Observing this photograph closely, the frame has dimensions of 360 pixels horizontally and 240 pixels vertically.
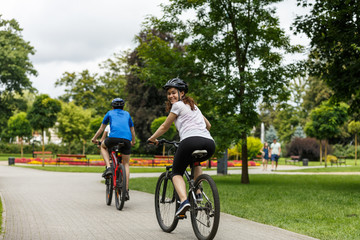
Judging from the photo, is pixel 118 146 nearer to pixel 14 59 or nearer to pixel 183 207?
pixel 183 207

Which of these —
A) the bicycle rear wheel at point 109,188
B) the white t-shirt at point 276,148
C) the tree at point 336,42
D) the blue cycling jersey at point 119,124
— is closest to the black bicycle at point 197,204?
the blue cycling jersey at point 119,124

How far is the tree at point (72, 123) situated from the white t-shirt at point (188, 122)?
1537 inches

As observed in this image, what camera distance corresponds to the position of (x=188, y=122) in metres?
5.16

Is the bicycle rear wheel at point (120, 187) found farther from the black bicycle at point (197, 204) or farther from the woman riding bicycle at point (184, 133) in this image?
the woman riding bicycle at point (184, 133)

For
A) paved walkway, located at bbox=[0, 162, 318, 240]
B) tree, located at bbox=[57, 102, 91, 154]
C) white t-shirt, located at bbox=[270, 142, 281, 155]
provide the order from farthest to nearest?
tree, located at bbox=[57, 102, 91, 154] → white t-shirt, located at bbox=[270, 142, 281, 155] → paved walkway, located at bbox=[0, 162, 318, 240]

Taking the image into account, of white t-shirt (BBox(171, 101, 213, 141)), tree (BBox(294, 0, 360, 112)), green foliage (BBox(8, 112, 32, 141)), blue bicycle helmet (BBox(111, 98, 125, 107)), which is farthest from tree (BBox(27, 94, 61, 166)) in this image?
white t-shirt (BBox(171, 101, 213, 141))

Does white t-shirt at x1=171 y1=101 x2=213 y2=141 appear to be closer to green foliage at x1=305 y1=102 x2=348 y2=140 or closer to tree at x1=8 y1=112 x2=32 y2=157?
green foliage at x1=305 y1=102 x2=348 y2=140

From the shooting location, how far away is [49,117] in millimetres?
Answer: 27969

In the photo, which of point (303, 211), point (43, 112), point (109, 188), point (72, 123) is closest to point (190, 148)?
point (303, 211)

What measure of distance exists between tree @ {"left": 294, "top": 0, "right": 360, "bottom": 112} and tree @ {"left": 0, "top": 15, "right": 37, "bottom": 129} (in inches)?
1417

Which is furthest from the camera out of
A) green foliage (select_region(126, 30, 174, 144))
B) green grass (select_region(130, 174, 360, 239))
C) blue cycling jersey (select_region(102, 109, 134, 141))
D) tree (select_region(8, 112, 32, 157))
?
tree (select_region(8, 112, 32, 157))

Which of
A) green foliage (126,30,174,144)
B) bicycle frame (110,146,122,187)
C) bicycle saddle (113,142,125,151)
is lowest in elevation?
bicycle frame (110,146,122,187)

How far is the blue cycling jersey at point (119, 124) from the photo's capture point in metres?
8.08

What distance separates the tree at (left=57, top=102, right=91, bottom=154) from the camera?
43.2 metres
